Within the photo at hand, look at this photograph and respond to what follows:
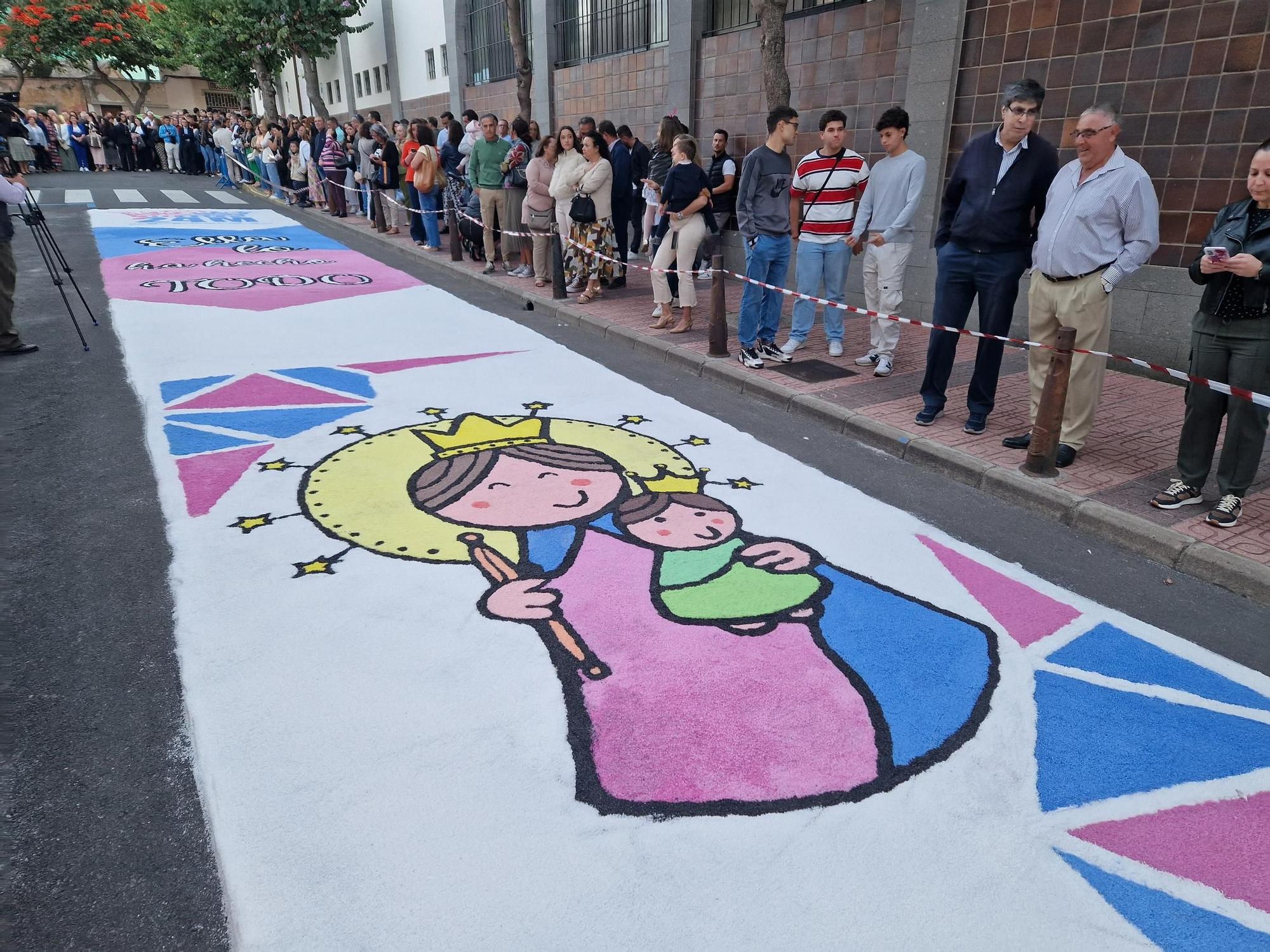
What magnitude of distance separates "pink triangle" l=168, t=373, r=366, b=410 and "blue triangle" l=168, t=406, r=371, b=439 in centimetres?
17

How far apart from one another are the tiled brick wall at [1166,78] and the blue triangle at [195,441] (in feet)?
24.7

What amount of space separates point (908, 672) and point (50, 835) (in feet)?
9.74

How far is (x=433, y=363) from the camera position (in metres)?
7.77

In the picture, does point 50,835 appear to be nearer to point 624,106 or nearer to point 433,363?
point 433,363

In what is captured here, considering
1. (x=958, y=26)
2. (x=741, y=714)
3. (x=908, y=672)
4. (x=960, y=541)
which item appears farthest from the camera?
(x=958, y=26)

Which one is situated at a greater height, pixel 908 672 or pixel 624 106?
pixel 624 106

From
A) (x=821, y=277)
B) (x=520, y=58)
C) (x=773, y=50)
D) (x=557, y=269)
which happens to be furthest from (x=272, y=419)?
(x=520, y=58)

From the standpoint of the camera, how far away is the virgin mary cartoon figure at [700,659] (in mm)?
2779

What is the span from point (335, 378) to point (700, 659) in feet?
16.7

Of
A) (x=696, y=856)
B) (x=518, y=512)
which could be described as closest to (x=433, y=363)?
(x=518, y=512)

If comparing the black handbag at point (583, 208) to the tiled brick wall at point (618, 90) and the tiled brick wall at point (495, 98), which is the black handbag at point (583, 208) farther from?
the tiled brick wall at point (495, 98)

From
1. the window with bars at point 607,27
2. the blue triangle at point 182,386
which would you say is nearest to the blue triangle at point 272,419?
the blue triangle at point 182,386

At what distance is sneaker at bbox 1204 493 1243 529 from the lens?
436 cm

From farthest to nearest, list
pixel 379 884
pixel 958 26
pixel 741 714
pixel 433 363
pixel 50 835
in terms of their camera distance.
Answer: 1. pixel 958 26
2. pixel 433 363
3. pixel 741 714
4. pixel 50 835
5. pixel 379 884
